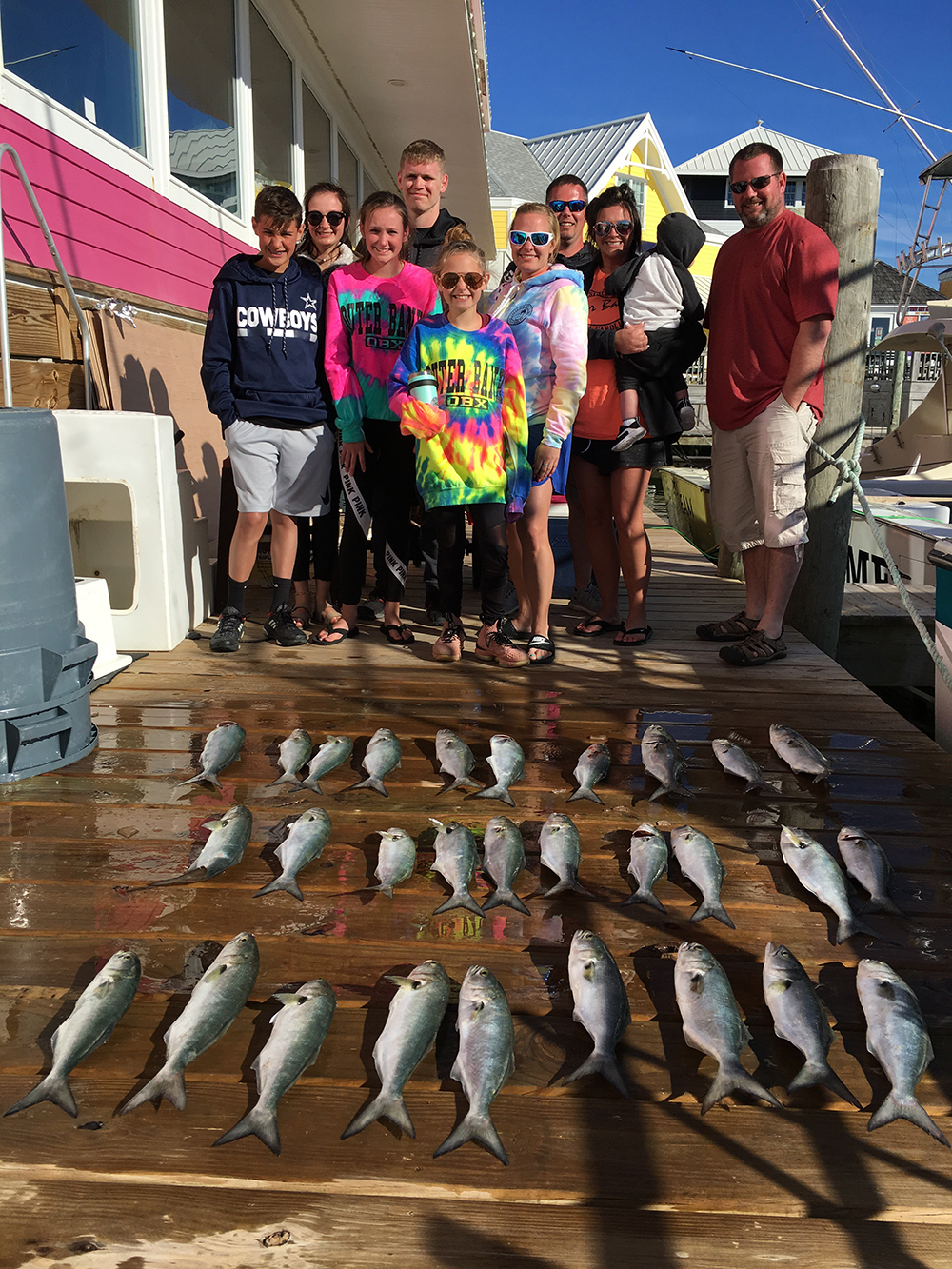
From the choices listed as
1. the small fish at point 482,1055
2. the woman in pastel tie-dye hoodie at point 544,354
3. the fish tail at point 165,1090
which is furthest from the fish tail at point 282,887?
the woman in pastel tie-dye hoodie at point 544,354

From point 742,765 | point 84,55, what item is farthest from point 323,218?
point 742,765

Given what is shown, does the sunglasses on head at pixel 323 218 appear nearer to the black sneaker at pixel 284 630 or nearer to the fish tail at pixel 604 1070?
the black sneaker at pixel 284 630

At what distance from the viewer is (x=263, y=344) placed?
4609mm

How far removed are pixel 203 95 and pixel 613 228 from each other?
405cm

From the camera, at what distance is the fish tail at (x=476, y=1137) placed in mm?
1692

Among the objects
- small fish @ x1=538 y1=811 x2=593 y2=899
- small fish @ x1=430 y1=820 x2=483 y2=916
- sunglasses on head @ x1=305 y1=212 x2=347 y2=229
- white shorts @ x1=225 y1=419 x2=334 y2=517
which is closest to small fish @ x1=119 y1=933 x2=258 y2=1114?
small fish @ x1=430 y1=820 x2=483 y2=916

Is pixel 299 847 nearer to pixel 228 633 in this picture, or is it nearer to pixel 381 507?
pixel 228 633

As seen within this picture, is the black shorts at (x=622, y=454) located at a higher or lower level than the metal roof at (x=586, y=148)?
lower

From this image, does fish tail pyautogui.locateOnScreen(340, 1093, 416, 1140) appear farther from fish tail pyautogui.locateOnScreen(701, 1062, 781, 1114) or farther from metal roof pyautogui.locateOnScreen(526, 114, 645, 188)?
metal roof pyautogui.locateOnScreen(526, 114, 645, 188)

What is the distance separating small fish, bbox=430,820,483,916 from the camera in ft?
8.23

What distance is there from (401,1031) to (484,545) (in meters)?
2.91

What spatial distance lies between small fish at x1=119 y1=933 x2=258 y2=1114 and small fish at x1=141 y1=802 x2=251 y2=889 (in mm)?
443

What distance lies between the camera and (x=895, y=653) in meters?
6.57

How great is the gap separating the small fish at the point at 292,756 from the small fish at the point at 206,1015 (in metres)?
1.02
